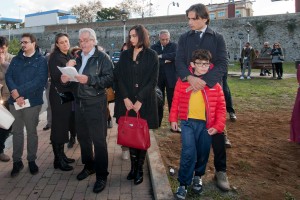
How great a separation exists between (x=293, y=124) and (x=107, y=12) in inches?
2433

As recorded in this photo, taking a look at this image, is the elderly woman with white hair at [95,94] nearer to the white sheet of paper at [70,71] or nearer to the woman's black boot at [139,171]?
the white sheet of paper at [70,71]

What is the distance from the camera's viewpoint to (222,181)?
3.59 metres


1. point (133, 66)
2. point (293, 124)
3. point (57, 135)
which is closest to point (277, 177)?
point (293, 124)

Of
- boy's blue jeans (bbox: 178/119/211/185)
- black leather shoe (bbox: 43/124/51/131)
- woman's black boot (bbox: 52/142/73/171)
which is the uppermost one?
boy's blue jeans (bbox: 178/119/211/185)

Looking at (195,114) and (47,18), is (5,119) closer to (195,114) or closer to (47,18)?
(195,114)

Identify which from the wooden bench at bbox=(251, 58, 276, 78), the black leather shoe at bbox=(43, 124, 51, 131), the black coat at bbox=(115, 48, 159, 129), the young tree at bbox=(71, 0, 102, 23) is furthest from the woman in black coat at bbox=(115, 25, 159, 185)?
the young tree at bbox=(71, 0, 102, 23)

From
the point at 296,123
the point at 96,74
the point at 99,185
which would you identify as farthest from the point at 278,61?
the point at 99,185

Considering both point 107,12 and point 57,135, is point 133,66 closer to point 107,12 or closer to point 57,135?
point 57,135

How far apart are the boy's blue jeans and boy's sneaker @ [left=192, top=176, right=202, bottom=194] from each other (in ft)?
0.44

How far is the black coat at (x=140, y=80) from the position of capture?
3891 mm

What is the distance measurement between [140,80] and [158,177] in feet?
4.03

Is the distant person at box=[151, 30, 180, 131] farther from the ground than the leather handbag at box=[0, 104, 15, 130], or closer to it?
farther from the ground

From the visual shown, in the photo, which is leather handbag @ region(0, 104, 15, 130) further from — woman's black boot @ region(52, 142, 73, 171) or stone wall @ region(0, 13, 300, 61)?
stone wall @ region(0, 13, 300, 61)

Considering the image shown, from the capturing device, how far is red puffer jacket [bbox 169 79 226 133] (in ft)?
11.2
